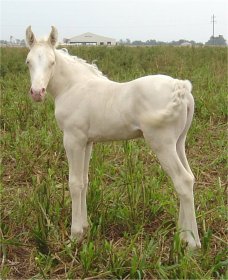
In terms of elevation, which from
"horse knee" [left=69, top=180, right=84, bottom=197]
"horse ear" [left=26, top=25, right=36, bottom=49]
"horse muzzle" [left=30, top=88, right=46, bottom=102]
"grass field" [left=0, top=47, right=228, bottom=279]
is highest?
"horse ear" [left=26, top=25, right=36, bottom=49]

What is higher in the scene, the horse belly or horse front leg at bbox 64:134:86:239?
the horse belly

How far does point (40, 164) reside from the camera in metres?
4.50

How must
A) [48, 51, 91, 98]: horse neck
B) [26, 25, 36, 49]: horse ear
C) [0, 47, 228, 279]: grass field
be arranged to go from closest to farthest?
[0, 47, 228, 279]: grass field < [26, 25, 36, 49]: horse ear < [48, 51, 91, 98]: horse neck

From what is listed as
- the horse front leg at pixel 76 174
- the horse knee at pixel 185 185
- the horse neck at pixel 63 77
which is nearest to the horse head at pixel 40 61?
the horse neck at pixel 63 77

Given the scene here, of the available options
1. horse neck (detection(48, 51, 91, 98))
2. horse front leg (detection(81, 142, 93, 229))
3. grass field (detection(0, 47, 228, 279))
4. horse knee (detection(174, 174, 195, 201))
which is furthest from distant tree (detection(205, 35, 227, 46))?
horse knee (detection(174, 174, 195, 201))

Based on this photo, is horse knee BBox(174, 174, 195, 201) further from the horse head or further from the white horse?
the horse head

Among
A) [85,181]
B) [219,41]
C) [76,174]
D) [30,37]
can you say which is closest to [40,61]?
[30,37]

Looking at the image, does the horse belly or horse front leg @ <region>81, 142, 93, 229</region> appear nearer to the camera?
the horse belly

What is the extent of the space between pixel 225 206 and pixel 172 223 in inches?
23.2

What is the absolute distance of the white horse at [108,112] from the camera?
2576 millimetres

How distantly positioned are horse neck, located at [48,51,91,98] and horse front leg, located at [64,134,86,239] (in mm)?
382

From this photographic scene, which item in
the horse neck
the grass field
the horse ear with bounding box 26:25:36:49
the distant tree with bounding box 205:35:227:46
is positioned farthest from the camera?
the distant tree with bounding box 205:35:227:46

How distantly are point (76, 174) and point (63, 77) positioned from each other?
744 mm

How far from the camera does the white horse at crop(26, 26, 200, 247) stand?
8.45 feet
